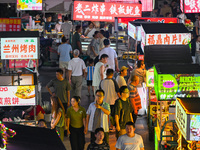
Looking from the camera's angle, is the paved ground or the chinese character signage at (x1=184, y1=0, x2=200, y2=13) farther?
the chinese character signage at (x1=184, y1=0, x2=200, y2=13)

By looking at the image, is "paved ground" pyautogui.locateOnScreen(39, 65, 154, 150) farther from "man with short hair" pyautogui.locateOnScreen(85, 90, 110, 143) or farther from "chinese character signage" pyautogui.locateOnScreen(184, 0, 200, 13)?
"chinese character signage" pyautogui.locateOnScreen(184, 0, 200, 13)

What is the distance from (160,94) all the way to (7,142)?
198 inches

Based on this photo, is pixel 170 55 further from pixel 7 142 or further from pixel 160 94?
pixel 7 142

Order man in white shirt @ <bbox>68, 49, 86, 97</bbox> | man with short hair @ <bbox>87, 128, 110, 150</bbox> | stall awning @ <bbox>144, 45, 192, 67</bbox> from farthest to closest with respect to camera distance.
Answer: man in white shirt @ <bbox>68, 49, 86, 97</bbox>, stall awning @ <bbox>144, 45, 192, 67</bbox>, man with short hair @ <bbox>87, 128, 110, 150</bbox>

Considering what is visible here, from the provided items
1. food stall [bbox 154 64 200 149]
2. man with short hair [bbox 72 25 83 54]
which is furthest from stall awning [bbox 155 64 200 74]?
man with short hair [bbox 72 25 83 54]

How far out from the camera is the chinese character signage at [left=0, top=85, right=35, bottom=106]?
10570 millimetres

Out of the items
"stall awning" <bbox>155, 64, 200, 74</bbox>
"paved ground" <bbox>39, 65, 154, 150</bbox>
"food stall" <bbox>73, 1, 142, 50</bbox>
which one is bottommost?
"paved ground" <bbox>39, 65, 154, 150</bbox>

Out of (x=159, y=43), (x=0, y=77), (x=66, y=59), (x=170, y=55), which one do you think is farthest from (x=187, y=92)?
(x=66, y=59)

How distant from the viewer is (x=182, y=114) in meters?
7.29

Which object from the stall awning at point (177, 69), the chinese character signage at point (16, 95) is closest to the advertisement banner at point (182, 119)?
the stall awning at point (177, 69)

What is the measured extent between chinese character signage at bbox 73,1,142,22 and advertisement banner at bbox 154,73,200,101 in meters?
10.9

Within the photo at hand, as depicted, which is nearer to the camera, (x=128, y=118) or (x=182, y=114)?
(x=182, y=114)

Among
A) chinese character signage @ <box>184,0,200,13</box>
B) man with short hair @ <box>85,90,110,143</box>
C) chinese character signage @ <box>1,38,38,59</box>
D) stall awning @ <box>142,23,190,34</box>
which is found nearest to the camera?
man with short hair @ <box>85,90,110,143</box>

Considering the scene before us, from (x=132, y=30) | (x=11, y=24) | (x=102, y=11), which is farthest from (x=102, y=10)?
(x=11, y=24)
